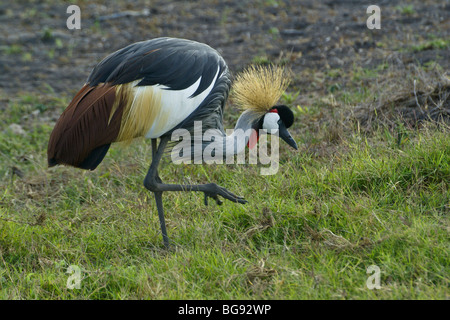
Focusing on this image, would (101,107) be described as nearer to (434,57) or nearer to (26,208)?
(26,208)

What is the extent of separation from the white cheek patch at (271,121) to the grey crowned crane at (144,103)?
38 cm

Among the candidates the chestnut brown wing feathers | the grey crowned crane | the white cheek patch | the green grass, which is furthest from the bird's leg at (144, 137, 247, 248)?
the white cheek patch

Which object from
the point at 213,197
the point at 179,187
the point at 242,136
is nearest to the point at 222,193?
the point at 213,197

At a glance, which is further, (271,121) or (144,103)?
(271,121)

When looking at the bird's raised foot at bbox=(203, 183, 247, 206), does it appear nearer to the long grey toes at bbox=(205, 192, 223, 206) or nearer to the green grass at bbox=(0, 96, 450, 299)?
the long grey toes at bbox=(205, 192, 223, 206)

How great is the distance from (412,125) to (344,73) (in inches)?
51.9

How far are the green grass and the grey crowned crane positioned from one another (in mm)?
241

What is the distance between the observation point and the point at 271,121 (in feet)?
12.1

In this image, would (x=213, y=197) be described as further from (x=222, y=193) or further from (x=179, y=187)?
(x=179, y=187)

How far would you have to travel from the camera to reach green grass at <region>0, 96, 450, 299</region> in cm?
278

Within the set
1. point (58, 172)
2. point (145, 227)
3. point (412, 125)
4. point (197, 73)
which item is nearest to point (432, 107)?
point (412, 125)

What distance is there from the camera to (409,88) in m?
4.45

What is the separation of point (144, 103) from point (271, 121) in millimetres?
833

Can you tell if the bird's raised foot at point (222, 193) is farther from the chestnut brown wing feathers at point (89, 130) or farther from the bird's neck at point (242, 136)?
the chestnut brown wing feathers at point (89, 130)
